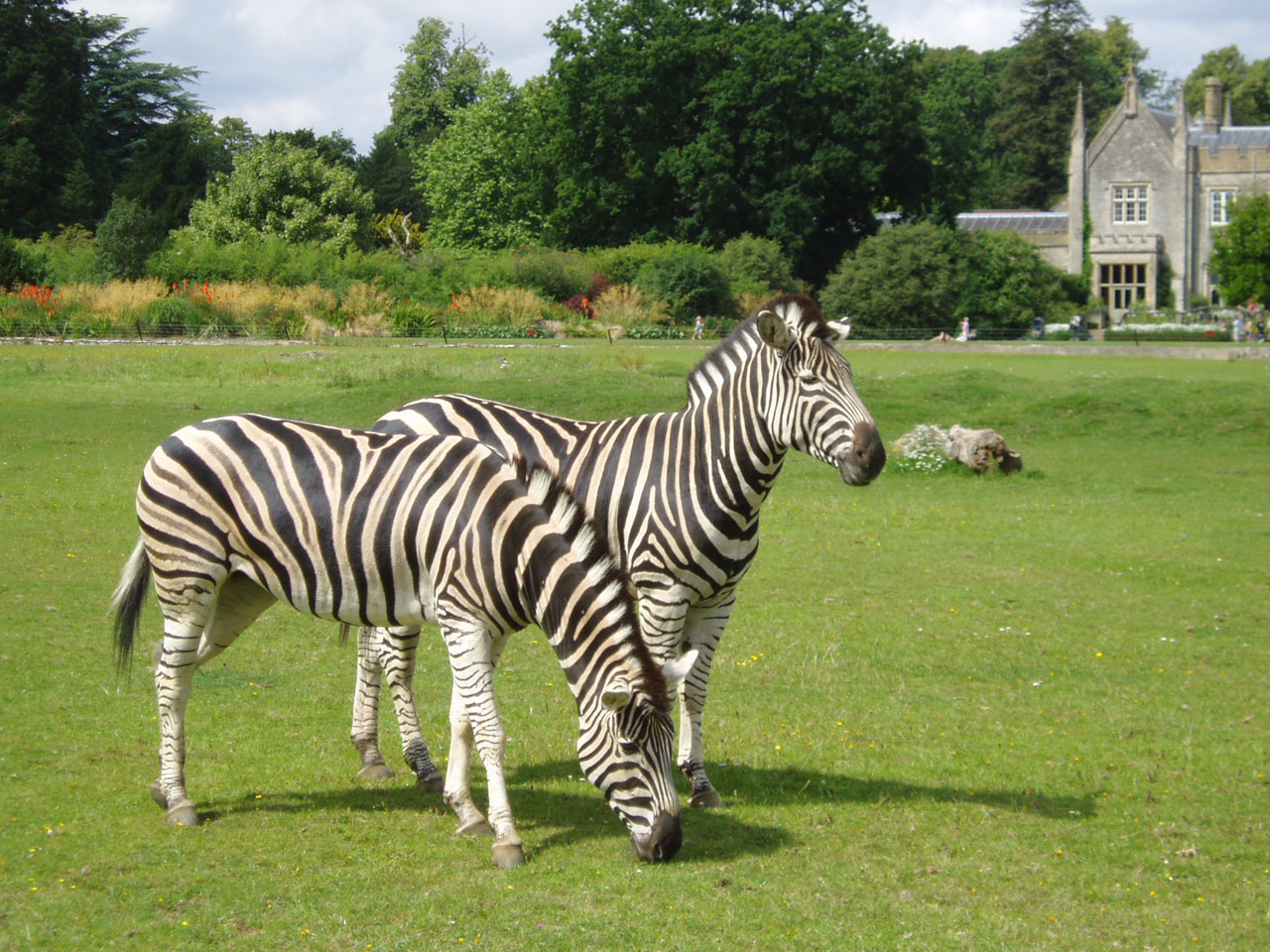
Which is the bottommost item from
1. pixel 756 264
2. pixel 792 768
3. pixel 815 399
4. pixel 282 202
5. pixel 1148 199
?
pixel 792 768

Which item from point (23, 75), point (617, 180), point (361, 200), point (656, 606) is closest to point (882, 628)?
point (656, 606)

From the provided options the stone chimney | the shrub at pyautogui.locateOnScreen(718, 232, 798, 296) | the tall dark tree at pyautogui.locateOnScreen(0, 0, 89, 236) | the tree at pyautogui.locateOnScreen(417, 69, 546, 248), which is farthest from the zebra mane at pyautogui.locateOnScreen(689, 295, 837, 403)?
the stone chimney

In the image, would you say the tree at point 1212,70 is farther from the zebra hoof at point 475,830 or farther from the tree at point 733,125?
the zebra hoof at point 475,830

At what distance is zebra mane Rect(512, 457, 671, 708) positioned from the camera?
603cm

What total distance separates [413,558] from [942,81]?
106513 mm

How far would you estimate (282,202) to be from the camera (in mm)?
54094

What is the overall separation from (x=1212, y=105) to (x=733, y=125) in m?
43.8

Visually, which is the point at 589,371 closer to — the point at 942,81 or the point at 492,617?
the point at 492,617

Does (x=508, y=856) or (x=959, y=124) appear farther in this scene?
(x=959, y=124)

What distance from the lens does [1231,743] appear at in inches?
338

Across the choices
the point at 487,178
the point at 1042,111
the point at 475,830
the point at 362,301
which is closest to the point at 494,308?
the point at 362,301

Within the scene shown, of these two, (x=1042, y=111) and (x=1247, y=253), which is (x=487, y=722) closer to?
(x=1247, y=253)

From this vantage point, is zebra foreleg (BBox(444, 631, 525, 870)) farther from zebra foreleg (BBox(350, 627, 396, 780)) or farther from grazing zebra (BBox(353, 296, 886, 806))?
zebra foreleg (BBox(350, 627, 396, 780))

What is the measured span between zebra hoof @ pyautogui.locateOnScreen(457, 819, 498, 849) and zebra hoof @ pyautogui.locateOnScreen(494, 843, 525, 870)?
0.38 meters
